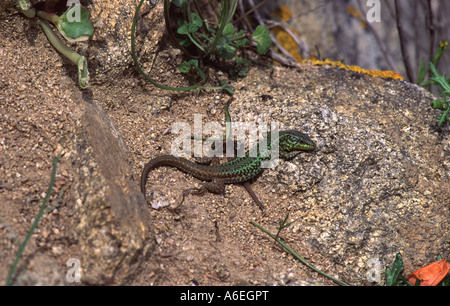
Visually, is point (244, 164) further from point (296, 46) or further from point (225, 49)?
point (296, 46)

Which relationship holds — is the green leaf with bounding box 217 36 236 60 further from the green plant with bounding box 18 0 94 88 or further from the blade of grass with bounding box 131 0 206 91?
the green plant with bounding box 18 0 94 88

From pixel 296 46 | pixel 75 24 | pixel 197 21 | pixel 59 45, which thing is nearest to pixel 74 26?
pixel 75 24

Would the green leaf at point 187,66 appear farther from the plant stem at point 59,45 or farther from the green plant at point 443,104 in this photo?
the green plant at point 443,104

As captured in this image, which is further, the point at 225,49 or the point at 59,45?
the point at 225,49

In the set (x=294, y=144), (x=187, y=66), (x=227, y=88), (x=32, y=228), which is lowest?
(x=32, y=228)

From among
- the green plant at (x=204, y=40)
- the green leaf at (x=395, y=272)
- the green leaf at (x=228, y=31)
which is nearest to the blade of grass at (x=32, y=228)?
the green plant at (x=204, y=40)
